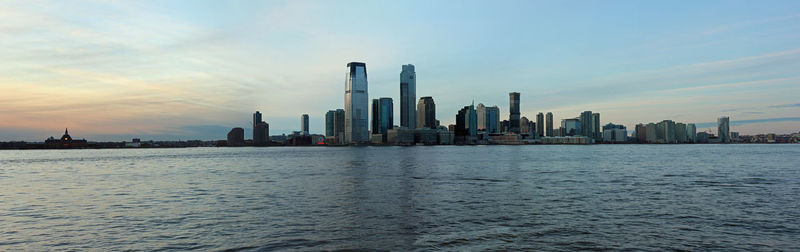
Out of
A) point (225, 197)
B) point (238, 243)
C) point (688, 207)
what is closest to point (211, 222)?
point (238, 243)

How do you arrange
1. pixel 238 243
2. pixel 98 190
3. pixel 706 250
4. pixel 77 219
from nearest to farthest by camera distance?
pixel 706 250 < pixel 238 243 < pixel 77 219 < pixel 98 190

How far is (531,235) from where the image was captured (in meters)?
25.7

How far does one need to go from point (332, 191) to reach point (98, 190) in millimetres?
28643

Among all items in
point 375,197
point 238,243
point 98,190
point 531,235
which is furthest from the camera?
point 98,190

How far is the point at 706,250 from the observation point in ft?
72.5

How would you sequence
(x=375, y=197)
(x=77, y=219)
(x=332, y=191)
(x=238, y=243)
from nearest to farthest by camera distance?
1. (x=238, y=243)
2. (x=77, y=219)
3. (x=375, y=197)
4. (x=332, y=191)

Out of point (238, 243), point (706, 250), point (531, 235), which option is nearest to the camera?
point (706, 250)

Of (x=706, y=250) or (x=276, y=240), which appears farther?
(x=276, y=240)

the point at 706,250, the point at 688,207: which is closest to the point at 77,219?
the point at 706,250

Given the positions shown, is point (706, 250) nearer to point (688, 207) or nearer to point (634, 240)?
point (634, 240)

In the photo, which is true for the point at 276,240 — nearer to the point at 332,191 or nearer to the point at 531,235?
the point at 531,235

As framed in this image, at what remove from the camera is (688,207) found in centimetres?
3650

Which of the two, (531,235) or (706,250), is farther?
(531,235)

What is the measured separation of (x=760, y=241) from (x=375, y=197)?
29.5 meters
